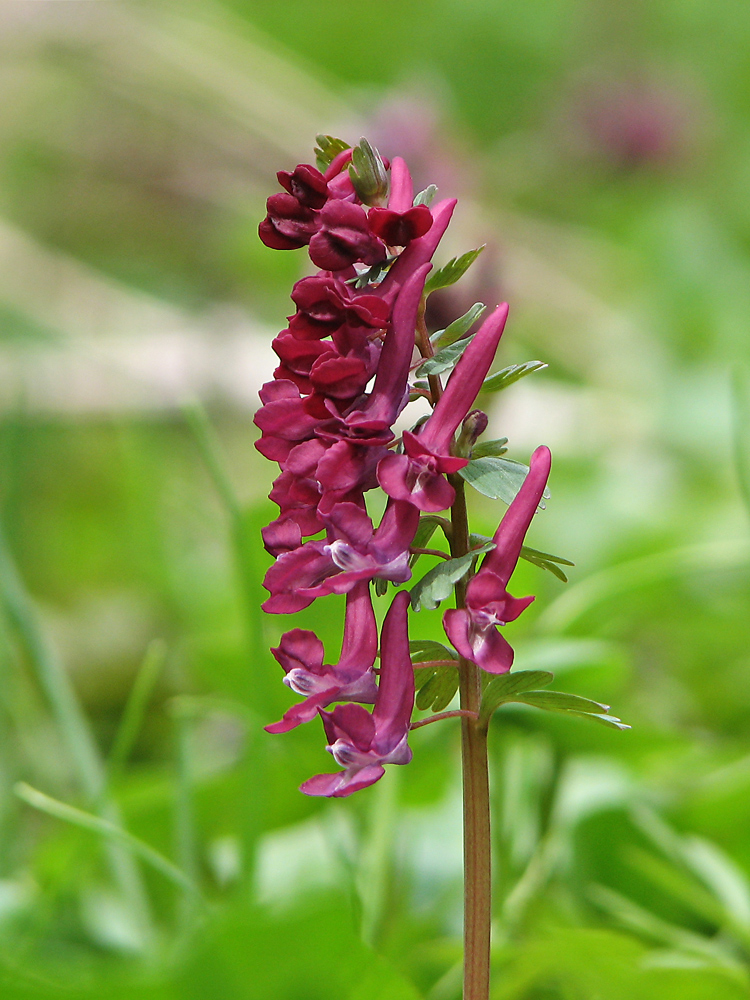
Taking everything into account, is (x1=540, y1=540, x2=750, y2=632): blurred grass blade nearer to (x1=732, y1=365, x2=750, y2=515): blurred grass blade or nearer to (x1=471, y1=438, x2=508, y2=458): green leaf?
(x1=732, y1=365, x2=750, y2=515): blurred grass blade

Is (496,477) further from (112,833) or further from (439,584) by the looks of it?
(112,833)

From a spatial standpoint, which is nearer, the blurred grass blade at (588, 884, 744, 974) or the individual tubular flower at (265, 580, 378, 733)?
the individual tubular flower at (265, 580, 378, 733)

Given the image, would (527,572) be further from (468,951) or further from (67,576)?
(67,576)

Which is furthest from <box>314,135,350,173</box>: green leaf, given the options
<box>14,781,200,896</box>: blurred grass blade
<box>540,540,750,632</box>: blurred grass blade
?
<box>540,540,750,632</box>: blurred grass blade

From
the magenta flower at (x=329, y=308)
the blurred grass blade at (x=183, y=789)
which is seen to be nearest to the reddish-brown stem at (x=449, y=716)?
the magenta flower at (x=329, y=308)

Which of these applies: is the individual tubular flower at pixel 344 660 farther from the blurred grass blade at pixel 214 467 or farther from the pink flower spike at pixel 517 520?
the blurred grass blade at pixel 214 467

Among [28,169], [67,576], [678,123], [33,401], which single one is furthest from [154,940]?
[28,169]
